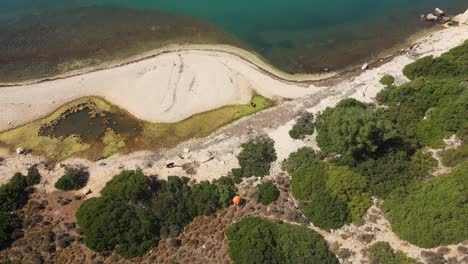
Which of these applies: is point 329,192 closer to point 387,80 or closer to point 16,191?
point 387,80

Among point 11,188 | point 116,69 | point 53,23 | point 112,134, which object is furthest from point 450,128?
point 53,23

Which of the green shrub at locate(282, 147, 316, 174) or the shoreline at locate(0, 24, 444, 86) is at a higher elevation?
the shoreline at locate(0, 24, 444, 86)

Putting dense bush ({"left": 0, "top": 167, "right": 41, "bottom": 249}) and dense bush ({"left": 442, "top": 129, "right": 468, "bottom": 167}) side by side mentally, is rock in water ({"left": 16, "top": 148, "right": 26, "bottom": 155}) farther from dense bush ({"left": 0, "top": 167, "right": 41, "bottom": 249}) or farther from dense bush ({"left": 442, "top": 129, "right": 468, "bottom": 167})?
dense bush ({"left": 442, "top": 129, "right": 468, "bottom": 167})

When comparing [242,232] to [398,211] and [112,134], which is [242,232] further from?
[112,134]

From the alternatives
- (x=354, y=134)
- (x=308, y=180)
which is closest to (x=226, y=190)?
(x=308, y=180)

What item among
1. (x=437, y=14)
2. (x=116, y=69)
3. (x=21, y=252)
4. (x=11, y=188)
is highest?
(x=437, y=14)

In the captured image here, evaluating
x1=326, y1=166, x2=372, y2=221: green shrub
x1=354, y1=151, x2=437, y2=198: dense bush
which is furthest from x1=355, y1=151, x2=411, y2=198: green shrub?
x1=326, y1=166, x2=372, y2=221: green shrub
